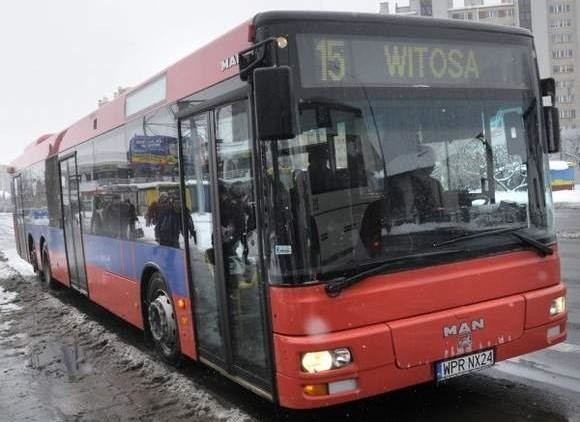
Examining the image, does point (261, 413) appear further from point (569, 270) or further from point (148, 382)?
point (569, 270)

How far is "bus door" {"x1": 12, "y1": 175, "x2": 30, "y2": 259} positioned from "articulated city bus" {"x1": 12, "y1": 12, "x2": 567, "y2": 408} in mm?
11328

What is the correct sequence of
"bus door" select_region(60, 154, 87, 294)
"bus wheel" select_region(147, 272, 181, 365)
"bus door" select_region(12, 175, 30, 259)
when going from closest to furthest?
"bus wheel" select_region(147, 272, 181, 365) < "bus door" select_region(60, 154, 87, 294) < "bus door" select_region(12, 175, 30, 259)

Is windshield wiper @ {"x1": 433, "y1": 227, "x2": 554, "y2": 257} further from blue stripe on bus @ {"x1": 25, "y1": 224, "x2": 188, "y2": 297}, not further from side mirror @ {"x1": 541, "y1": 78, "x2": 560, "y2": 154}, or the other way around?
blue stripe on bus @ {"x1": 25, "y1": 224, "x2": 188, "y2": 297}

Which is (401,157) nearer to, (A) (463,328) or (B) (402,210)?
(B) (402,210)

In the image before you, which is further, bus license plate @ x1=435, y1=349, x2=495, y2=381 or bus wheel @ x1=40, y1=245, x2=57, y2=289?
bus wheel @ x1=40, y1=245, x2=57, y2=289

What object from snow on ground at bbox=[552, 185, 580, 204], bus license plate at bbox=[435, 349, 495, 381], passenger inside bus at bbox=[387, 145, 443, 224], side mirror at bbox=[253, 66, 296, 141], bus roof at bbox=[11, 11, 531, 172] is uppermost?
bus roof at bbox=[11, 11, 531, 172]

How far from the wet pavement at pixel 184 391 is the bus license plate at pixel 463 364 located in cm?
46

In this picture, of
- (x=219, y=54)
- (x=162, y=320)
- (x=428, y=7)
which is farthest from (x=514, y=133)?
(x=428, y=7)

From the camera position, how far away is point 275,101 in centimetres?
388

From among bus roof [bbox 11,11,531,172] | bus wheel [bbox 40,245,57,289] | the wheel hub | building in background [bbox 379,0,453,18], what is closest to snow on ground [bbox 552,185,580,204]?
bus wheel [bbox 40,245,57,289]

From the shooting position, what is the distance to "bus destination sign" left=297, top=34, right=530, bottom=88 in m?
4.17

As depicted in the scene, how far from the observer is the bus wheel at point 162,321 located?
250 inches

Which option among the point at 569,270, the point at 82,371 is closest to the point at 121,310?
the point at 82,371

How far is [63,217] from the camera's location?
10.8 metres
